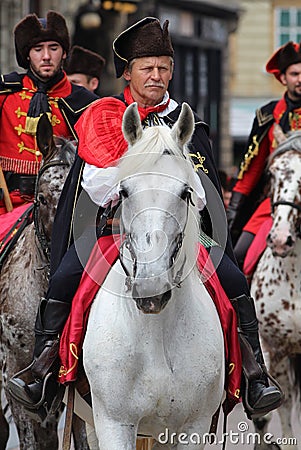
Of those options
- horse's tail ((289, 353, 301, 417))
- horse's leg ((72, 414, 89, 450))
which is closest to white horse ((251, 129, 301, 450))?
horse's tail ((289, 353, 301, 417))

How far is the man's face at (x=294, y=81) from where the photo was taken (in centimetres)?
979

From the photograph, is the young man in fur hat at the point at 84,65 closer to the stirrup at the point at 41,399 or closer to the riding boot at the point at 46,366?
the riding boot at the point at 46,366

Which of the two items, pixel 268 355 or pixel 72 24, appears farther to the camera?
pixel 72 24

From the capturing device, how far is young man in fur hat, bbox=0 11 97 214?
8.33 m

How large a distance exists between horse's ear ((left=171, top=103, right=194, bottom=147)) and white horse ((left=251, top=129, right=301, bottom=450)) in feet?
8.88

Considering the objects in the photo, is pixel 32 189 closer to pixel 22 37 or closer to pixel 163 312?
pixel 22 37

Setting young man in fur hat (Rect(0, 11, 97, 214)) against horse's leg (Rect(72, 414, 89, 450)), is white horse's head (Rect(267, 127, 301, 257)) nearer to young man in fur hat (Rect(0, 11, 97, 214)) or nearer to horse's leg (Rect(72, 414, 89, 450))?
young man in fur hat (Rect(0, 11, 97, 214))

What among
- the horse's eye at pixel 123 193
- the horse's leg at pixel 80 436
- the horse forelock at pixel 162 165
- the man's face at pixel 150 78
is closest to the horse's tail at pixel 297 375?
the horse's leg at pixel 80 436

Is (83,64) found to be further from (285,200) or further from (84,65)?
(285,200)

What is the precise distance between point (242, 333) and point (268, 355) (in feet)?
7.78

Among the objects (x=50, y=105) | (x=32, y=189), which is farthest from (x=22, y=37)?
(x=32, y=189)

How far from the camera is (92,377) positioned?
19.6 ft

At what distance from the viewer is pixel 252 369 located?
648cm

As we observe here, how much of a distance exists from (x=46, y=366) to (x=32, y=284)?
44.0 inches
